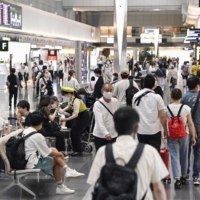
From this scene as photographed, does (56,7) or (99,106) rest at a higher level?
(56,7)

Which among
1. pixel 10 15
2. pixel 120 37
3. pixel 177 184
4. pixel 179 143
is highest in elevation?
pixel 10 15

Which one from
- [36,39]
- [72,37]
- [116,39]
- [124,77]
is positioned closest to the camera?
[124,77]

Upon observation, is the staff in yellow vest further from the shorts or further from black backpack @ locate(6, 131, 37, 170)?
black backpack @ locate(6, 131, 37, 170)

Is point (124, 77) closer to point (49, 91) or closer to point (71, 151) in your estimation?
point (71, 151)

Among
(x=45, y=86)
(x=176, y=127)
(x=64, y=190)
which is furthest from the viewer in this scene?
(x=45, y=86)

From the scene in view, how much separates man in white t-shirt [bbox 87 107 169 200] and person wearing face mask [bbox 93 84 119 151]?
427 centimetres

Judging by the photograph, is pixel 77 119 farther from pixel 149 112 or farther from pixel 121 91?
pixel 149 112

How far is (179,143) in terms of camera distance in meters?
7.94

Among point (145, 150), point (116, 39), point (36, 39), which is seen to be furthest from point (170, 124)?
point (36, 39)

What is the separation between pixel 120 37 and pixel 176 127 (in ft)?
38.6

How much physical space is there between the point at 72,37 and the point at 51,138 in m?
33.7

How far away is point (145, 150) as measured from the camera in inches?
142

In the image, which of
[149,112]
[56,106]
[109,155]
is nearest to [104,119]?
[149,112]

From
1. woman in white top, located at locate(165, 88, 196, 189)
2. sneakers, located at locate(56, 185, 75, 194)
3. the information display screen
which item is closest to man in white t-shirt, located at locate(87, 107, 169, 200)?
woman in white top, located at locate(165, 88, 196, 189)
